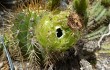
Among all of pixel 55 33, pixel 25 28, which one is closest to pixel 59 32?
pixel 55 33

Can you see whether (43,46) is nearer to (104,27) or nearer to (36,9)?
(36,9)

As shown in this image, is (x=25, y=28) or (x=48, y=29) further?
(x=25, y=28)

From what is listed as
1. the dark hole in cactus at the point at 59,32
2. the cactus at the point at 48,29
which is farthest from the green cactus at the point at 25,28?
the dark hole in cactus at the point at 59,32

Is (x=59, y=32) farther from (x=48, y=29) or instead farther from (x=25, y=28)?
(x=25, y=28)

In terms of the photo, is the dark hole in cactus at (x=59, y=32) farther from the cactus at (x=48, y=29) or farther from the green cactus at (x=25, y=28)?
the green cactus at (x=25, y=28)

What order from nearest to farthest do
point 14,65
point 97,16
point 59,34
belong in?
point 59,34, point 14,65, point 97,16

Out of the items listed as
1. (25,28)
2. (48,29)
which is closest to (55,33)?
(48,29)

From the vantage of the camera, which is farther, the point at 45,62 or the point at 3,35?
the point at 3,35

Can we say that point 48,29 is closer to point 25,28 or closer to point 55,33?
point 55,33

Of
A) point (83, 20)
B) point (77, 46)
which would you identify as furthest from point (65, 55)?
point (83, 20)

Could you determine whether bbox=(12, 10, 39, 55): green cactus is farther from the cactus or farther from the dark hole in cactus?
the dark hole in cactus

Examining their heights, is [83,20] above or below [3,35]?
above
